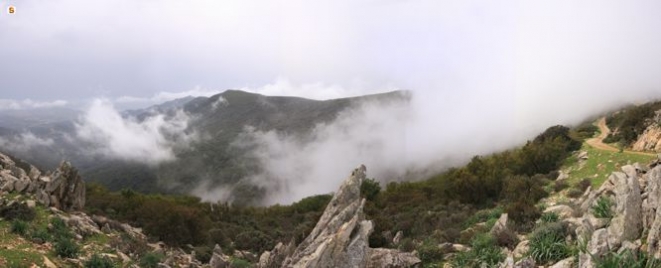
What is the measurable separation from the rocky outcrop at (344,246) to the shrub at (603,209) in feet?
20.3

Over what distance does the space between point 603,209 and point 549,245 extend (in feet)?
6.83

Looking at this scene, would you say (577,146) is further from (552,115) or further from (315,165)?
(315,165)

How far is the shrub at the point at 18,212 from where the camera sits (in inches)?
770

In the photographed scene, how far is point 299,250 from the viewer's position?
17.6 meters

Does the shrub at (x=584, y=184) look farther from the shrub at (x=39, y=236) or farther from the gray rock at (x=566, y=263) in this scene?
the shrub at (x=39, y=236)

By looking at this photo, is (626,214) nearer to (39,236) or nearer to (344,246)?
(344,246)

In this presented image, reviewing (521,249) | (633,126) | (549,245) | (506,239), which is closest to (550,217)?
(506,239)

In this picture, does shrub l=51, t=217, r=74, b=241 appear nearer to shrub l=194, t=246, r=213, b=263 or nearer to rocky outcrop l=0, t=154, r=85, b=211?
rocky outcrop l=0, t=154, r=85, b=211

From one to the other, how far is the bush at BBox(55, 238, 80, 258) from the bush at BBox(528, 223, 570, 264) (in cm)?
1659

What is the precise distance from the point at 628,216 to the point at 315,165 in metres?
178

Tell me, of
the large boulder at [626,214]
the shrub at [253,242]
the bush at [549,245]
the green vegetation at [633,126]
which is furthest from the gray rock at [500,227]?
the green vegetation at [633,126]

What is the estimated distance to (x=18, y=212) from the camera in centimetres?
1972

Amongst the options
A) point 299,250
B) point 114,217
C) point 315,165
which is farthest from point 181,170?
point 299,250

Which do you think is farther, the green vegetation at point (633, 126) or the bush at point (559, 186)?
the green vegetation at point (633, 126)
